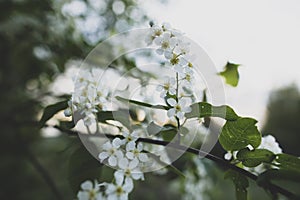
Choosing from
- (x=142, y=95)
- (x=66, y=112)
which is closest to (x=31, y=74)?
(x=142, y=95)

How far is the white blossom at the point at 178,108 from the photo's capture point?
18.8 inches

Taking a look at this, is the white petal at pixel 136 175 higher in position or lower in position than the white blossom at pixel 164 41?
lower

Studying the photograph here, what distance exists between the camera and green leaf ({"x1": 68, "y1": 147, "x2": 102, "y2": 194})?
0.56 m

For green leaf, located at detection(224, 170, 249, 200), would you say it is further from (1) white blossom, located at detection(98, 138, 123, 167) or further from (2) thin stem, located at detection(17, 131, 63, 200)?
(2) thin stem, located at detection(17, 131, 63, 200)

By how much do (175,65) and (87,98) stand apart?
5.2 inches

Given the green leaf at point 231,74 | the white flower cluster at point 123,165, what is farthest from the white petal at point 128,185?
the green leaf at point 231,74

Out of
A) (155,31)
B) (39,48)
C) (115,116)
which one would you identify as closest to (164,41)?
(155,31)

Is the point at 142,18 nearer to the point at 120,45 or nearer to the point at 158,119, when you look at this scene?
the point at 120,45

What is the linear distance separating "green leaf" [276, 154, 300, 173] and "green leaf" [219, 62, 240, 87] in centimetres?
23

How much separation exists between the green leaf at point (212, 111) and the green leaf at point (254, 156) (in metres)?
0.06

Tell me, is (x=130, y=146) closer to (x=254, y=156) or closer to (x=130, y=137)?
(x=130, y=137)

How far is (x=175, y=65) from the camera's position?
1.60ft

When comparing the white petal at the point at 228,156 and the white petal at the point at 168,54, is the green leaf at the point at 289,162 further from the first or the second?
the white petal at the point at 168,54

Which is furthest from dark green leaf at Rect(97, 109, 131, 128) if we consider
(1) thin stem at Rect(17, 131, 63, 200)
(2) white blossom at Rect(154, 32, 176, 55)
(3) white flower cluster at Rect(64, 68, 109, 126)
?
(1) thin stem at Rect(17, 131, 63, 200)
